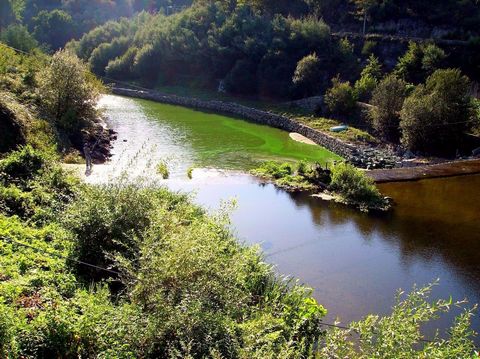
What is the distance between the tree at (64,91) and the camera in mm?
35250

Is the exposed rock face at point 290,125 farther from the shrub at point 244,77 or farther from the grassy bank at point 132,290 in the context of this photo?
the grassy bank at point 132,290

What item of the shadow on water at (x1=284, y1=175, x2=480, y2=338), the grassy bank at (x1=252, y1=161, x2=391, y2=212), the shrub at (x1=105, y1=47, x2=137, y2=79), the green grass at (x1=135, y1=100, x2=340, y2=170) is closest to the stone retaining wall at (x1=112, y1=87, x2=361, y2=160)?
the green grass at (x1=135, y1=100, x2=340, y2=170)

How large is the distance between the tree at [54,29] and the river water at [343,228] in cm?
7031

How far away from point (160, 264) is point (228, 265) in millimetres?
2107

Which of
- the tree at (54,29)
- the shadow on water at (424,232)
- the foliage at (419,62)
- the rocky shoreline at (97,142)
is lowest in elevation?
the shadow on water at (424,232)

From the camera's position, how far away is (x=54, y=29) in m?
102

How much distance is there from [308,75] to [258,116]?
26.1ft

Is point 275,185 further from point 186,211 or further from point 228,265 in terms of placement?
point 228,265

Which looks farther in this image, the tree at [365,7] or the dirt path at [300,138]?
the tree at [365,7]

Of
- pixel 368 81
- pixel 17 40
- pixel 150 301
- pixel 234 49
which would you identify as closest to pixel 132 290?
pixel 150 301

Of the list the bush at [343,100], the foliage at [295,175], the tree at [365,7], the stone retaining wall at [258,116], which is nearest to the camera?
the foliage at [295,175]

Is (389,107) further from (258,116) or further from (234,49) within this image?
(234,49)

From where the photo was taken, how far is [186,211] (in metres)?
18.5

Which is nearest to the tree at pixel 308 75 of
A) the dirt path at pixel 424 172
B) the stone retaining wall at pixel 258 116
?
the stone retaining wall at pixel 258 116
